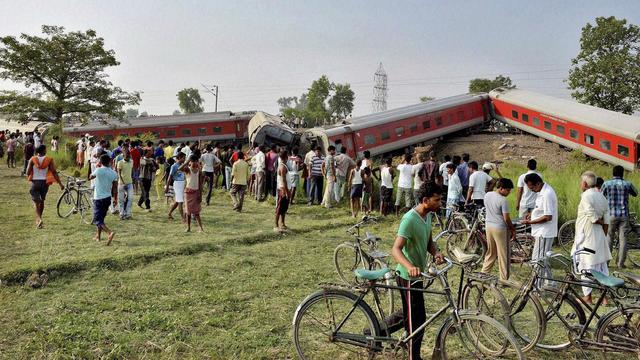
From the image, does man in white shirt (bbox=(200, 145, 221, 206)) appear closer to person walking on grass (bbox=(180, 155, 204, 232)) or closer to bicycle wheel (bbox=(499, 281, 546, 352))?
person walking on grass (bbox=(180, 155, 204, 232))

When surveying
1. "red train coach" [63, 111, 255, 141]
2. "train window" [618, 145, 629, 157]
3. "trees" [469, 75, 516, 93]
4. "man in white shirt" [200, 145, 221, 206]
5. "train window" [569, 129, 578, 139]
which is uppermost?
"trees" [469, 75, 516, 93]

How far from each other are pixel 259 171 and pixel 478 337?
34.9ft

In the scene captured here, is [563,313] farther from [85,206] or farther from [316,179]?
[85,206]

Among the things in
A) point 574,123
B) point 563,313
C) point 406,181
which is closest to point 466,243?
point 563,313

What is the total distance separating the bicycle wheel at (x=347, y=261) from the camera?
676 centimetres

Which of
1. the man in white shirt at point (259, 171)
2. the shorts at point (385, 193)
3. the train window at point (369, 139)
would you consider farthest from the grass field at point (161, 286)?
the train window at point (369, 139)

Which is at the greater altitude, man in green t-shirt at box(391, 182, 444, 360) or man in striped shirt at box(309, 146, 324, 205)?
man in striped shirt at box(309, 146, 324, 205)

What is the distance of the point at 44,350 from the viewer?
4.63m

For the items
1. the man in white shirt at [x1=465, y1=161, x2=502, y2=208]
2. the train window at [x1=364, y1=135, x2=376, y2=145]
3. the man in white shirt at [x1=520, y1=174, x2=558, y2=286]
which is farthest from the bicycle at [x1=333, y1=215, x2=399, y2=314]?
the train window at [x1=364, y1=135, x2=376, y2=145]

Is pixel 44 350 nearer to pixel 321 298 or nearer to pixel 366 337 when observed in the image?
pixel 321 298

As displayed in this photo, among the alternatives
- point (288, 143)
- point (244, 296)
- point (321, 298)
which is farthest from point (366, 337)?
point (288, 143)

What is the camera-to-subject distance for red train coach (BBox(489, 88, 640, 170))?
19.4 metres

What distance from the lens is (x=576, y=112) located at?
22.3 metres

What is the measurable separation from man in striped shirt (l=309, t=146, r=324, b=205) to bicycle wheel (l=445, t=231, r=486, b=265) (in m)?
5.61
